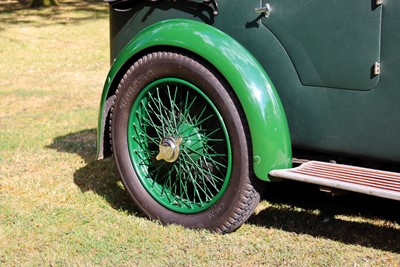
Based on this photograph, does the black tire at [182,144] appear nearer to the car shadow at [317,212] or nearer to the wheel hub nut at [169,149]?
the wheel hub nut at [169,149]

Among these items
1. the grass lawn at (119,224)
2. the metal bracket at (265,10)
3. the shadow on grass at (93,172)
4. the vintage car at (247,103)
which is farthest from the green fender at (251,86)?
the shadow on grass at (93,172)

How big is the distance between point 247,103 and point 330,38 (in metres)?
0.49

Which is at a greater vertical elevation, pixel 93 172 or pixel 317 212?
pixel 317 212

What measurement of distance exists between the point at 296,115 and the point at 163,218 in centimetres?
90

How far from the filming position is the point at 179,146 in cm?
359

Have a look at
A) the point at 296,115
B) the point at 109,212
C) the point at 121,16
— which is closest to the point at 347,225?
the point at 296,115

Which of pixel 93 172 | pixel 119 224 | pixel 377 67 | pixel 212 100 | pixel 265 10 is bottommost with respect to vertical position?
pixel 93 172

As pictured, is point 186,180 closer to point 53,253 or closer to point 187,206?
point 187,206

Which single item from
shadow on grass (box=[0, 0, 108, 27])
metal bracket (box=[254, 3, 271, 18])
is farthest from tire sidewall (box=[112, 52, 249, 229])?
shadow on grass (box=[0, 0, 108, 27])

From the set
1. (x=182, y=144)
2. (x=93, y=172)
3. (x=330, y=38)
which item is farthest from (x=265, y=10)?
(x=93, y=172)

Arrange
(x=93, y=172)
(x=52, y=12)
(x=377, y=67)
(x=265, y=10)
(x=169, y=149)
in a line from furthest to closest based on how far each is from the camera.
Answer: (x=52, y=12)
(x=93, y=172)
(x=169, y=149)
(x=265, y=10)
(x=377, y=67)

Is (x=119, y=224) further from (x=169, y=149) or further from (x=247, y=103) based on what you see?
(x=247, y=103)

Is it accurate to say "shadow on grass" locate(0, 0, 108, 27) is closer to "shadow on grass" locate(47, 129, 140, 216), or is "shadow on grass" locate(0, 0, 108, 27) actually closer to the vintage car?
"shadow on grass" locate(47, 129, 140, 216)

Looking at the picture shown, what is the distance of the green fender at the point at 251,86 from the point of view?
3.26 m
